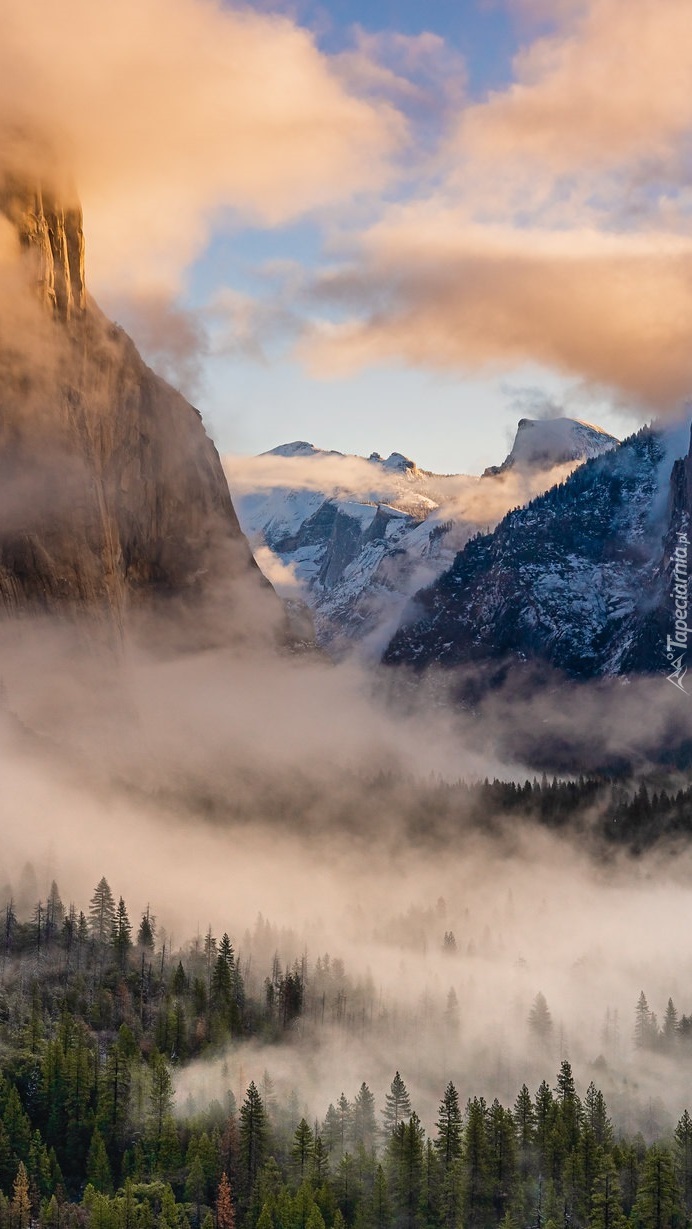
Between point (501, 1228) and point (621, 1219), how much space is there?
1404 cm

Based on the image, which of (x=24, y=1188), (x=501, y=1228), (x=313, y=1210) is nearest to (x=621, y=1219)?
(x=501, y=1228)

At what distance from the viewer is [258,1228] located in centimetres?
19438

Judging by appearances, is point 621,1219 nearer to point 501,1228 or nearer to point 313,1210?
point 501,1228

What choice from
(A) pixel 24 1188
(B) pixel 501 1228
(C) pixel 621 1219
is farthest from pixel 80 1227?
(C) pixel 621 1219

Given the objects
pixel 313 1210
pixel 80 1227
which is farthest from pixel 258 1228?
pixel 80 1227

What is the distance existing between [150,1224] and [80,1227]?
8.42 metres

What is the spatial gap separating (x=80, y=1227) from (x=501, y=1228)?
49.2 meters

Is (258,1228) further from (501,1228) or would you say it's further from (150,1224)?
(501,1228)

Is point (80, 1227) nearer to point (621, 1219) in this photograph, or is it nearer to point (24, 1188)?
point (24, 1188)

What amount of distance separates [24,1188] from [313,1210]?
33.7m

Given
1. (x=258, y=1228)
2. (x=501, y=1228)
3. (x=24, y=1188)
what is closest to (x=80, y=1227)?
(x=24, y=1188)

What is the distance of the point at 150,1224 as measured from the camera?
195 meters

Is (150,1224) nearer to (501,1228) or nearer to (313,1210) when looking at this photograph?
(313,1210)

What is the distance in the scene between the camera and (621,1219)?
648 ft
